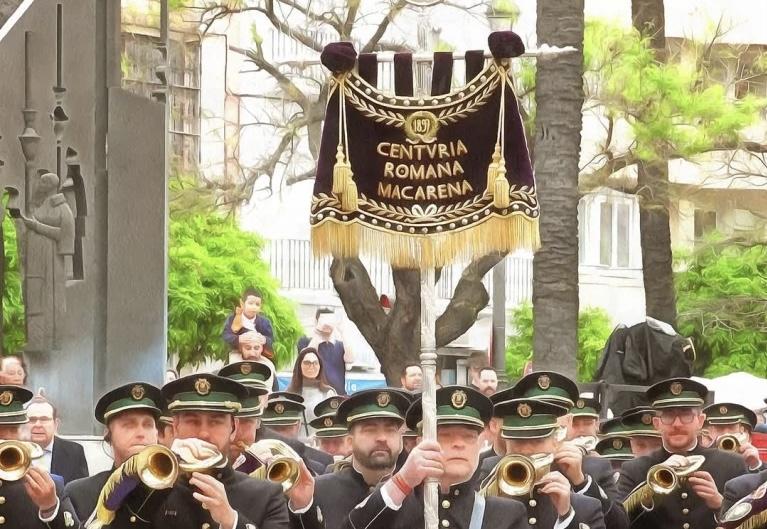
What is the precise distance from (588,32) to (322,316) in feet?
38.2

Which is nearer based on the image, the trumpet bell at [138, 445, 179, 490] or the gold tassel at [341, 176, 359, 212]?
the trumpet bell at [138, 445, 179, 490]

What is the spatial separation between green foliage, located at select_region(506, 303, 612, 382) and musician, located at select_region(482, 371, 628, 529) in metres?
24.0

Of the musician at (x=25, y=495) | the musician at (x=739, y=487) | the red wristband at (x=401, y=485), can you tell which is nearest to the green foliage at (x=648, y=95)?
the musician at (x=739, y=487)

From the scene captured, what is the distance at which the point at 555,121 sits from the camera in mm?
18016

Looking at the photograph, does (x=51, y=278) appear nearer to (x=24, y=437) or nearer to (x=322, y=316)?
(x=322, y=316)

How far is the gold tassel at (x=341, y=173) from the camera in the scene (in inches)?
381

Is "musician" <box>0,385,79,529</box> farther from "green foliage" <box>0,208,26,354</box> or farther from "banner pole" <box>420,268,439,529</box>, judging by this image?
"green foliage" <box>0,208,26,354</box>

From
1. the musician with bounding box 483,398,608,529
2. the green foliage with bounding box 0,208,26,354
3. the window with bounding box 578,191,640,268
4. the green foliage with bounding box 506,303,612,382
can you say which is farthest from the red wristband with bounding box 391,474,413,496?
the window with bounding box 578,191,640,268

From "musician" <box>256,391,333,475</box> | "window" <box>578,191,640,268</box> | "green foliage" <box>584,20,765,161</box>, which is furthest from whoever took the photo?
"window" <box>578,191,640,268</box>

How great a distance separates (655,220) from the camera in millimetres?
24641

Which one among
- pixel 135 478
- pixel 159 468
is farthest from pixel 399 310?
pixel 159 468

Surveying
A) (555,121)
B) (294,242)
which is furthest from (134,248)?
(294,242)

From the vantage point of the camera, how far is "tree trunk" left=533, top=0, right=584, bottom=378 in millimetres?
17844

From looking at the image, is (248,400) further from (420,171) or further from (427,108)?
(427,108)
